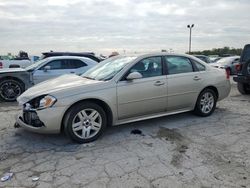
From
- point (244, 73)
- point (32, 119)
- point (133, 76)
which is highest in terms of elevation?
point (133, 76)

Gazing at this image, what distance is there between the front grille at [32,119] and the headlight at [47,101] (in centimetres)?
19

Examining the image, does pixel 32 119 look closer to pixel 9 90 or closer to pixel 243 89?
pixel 9 90

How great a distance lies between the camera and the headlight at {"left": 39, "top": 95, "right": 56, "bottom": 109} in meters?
4.23

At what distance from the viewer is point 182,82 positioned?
552cm

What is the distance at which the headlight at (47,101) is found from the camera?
4.23m

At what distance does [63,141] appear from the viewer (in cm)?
462

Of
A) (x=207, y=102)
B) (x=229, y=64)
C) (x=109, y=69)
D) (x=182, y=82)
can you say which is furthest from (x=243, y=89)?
(x=229, y=64)

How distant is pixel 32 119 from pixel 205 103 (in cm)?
372

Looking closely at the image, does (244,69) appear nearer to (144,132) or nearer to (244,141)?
(244,141)

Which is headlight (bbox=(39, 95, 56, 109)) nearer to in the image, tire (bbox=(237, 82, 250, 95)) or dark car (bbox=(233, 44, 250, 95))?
dark car (bbox=(233, 44, 250, 95))

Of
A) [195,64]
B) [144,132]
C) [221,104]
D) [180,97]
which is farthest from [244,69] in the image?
[144,132]

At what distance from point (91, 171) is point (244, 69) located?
6.51 meters

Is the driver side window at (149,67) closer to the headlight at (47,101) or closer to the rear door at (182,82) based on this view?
the rear door at (182,82)

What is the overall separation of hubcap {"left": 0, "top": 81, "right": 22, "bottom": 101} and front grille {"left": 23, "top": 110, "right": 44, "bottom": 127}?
170 inches
